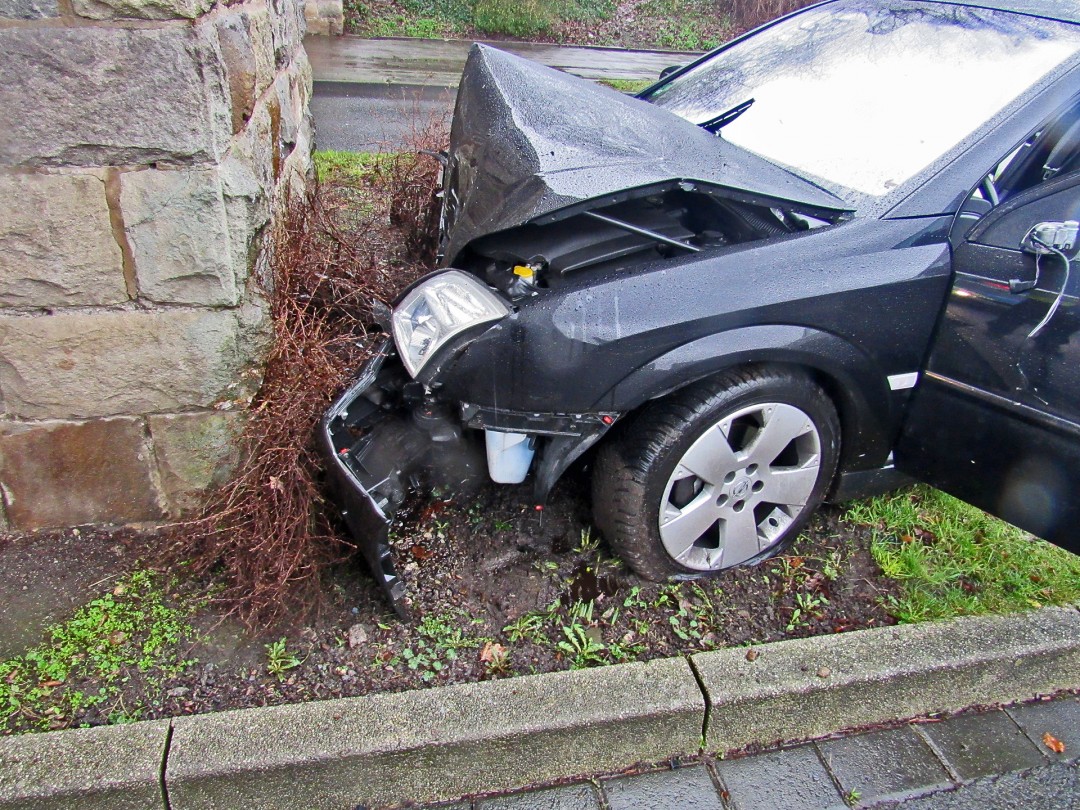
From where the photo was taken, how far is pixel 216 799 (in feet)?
6.62

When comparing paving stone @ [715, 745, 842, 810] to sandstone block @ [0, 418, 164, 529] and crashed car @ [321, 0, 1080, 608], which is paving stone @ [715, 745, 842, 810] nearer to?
crashed car @ [321, 0, 1080, 608]

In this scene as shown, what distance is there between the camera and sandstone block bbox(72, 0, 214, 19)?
2092mm

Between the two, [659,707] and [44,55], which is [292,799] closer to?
[659,707]

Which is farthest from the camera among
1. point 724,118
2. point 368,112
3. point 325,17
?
point 325,17

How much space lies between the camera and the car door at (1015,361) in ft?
7.61

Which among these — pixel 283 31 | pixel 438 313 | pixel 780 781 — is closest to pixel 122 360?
pixel 438 313

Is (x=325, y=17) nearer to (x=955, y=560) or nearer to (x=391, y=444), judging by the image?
(x=391, y=444)

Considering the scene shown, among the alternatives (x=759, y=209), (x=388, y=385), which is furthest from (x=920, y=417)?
(x=388, y=385)

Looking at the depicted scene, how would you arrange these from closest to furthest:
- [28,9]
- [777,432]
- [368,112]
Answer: [28,9], [777,432], [368,112]

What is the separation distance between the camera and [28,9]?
207cm

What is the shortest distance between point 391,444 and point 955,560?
203cm

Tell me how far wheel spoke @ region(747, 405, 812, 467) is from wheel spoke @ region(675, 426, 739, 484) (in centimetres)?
9

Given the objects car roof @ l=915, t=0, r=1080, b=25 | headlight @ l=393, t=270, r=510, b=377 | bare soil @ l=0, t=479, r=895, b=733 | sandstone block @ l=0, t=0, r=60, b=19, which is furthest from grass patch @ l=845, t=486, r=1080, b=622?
sandstone block @ l=0, t=0, r=60, b=19

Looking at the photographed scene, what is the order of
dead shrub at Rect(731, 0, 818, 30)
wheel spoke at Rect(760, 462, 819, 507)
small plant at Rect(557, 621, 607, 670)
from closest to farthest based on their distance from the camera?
small plant at Rect(557, 621, 607, 670), wheel spoke at Rect(760, 462, 819, 507), dead shrub at Rect(731, 0, 818, 30)
